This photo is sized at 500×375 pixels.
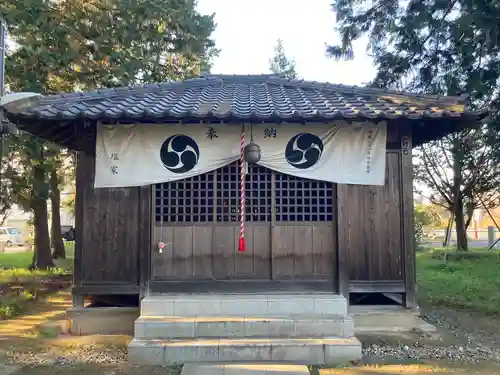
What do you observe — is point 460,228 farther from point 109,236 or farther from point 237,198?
point 109,236

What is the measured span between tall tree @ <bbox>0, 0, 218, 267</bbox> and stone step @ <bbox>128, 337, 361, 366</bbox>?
865 cm

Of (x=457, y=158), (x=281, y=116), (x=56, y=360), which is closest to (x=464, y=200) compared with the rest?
(x=457, y=158)

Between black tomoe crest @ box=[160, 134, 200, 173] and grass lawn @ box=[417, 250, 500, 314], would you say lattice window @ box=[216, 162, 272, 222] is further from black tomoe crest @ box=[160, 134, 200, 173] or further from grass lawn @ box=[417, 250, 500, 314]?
grass lawn @ box=[417, 250, 500, 314]

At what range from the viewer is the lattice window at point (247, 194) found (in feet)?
25.0

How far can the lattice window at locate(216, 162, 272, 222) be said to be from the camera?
25.0 ft

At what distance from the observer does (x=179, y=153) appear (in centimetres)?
749

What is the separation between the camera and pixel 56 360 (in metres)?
6.35

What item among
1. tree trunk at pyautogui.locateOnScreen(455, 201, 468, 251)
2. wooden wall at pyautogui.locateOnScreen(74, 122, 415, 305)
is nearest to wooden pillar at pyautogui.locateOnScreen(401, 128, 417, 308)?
wooden wall at pyautogui.locateOnScreen(74, 122, 415, 305)

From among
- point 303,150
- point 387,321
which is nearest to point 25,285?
point 303,150

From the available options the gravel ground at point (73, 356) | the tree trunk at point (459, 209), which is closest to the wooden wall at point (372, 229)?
the gravel ground at point (73, 356)

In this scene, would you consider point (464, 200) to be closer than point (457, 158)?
No

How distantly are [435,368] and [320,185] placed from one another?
3.31m

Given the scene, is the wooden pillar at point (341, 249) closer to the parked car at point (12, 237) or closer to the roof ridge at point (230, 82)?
the roof ridge at point (230, 82)

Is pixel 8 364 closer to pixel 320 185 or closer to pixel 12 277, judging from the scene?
pixel 320 185
